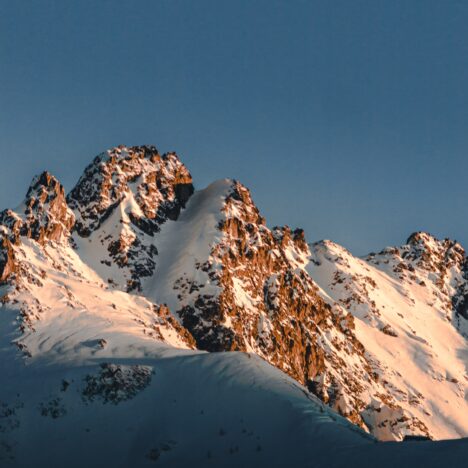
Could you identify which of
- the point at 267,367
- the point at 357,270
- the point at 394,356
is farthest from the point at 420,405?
the point at 267,367

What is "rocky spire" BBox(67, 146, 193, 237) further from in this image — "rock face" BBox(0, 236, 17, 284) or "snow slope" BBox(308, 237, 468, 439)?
"snow slope" BBox(308, 237, 468, 439)

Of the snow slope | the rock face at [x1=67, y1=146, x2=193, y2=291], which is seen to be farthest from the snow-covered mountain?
the snow slope

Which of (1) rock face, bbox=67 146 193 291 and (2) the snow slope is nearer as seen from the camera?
(1) rock face, bbox=67 146 193 291

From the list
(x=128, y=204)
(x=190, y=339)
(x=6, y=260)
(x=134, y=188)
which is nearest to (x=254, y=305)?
(x=190, y=339)

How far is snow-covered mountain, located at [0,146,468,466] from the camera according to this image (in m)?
47.5

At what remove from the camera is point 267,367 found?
184 feet

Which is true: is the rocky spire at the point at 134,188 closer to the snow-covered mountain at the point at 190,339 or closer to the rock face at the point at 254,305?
the snow-covered mountain at the point at 190,339

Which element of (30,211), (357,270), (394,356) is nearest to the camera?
(30,211)

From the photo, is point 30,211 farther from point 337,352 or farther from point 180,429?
point 180,429

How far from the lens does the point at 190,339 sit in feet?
346

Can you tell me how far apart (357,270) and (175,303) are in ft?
290

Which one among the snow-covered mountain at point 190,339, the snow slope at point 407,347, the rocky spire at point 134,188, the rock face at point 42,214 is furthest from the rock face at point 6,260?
the snow slope at point 407,347

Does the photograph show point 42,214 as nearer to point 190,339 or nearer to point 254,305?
point 190,339

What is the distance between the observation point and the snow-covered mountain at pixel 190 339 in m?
47.5
